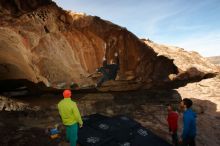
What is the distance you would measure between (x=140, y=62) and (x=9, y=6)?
5.24 meters

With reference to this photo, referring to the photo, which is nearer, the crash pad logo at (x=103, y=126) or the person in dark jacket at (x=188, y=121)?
the person in dark jacket at (x=188, y=121)

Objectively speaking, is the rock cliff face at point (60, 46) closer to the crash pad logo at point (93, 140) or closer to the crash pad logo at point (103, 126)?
the crash pad logo at point (103, 126)

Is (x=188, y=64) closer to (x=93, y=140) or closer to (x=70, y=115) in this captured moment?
(x=93, y=140)

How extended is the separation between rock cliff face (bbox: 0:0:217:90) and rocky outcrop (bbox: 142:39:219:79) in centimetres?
93

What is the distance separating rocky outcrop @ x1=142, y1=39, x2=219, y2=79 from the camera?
1052cm

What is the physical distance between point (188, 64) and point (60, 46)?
20.7 feet

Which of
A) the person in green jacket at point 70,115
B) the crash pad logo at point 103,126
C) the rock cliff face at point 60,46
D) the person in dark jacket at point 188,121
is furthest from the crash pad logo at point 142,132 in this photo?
the person in green jacket at point 70,115

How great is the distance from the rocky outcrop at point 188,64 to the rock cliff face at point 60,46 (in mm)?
934

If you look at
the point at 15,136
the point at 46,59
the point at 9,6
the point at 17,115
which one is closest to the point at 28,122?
the point at 17,115

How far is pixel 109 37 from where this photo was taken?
8.70 metres

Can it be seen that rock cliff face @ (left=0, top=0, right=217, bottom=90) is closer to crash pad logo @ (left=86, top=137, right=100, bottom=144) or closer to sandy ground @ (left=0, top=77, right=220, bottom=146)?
sandy ground @ (left=0, top=77, right=220, bottom=146)

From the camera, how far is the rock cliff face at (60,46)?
22.9 ft

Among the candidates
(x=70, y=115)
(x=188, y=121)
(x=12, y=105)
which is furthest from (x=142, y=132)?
(x=12, y=105)

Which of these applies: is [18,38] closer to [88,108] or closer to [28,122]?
[28,122]
